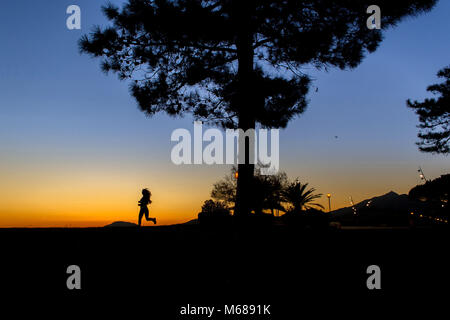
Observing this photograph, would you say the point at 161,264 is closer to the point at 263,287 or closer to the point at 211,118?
the point at 263,287

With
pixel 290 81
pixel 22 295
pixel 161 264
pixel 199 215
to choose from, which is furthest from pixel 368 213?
pixel 22 295

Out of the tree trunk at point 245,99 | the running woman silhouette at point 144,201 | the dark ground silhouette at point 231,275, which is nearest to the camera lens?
Answer: the dark ground silhouette at point 231,275

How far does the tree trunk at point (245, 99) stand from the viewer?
5543 mm

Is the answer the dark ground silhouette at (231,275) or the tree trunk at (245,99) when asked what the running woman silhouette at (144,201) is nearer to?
the dark ground silhouette at (231,275)

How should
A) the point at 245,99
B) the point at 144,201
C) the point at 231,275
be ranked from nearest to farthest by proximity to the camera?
the point at 231,275
the point at 245,99
the point at 144,201

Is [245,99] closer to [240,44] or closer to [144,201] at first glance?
[240,44]

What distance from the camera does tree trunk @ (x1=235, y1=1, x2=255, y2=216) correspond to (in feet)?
18.2

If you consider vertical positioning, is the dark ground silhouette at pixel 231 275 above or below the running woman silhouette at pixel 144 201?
below

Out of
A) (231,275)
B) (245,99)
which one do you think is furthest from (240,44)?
(231,275)

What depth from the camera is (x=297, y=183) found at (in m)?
38.8

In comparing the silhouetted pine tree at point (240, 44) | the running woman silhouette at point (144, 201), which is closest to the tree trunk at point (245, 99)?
the silhouetted pine tree at point (240, 44)

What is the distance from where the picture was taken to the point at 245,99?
18.9 feet

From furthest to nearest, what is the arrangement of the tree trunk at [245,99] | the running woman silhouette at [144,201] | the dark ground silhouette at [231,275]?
the running woman silhouette at [144,201], the tree trunk at [245,99], the dark ground silhouette at [231,275]

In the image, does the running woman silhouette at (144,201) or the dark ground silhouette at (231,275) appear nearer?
the dark ground silhouette at (231,275)
